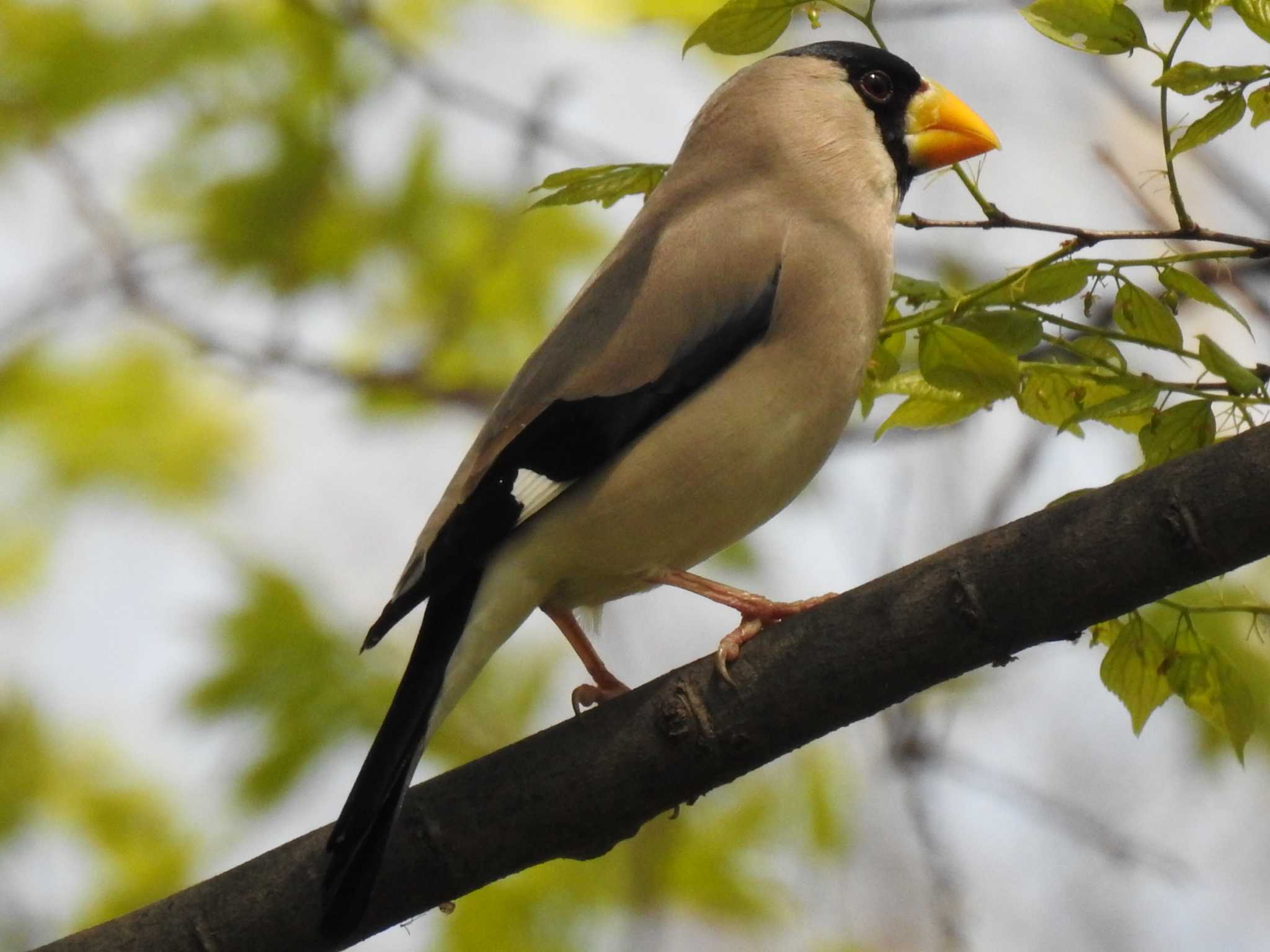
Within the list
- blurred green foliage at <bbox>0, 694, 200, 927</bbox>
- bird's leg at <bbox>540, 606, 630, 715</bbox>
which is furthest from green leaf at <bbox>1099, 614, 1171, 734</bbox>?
blurred green foliage at <bbox>0, 694, 200, 927</bbox>

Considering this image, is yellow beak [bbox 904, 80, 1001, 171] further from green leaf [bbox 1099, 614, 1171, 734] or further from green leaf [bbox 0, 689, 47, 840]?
green leaf [bbox 0, 689, 47, 840]

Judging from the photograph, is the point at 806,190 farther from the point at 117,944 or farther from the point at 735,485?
the point at 117,944

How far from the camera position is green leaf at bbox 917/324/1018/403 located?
277 centimetres

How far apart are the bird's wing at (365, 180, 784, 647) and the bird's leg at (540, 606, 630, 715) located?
498 mm

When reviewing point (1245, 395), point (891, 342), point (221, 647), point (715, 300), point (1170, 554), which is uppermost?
point (221, 647)

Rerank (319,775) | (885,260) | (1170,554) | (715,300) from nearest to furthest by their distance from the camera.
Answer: (1170,554)
(715,300)
(885,260)
(319,775)

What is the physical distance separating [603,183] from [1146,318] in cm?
113

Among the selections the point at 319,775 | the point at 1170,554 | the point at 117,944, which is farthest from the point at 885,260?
the point at 319,775

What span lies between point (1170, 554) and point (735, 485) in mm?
1191

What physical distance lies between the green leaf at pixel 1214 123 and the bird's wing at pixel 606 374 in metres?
1.30

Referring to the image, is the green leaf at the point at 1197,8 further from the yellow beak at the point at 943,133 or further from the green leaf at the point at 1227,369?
the yellow beak at the point at 943,133

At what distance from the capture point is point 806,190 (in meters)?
4.33

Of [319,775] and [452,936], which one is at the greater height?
[319,775]

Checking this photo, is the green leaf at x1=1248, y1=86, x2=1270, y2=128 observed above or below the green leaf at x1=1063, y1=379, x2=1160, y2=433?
above
